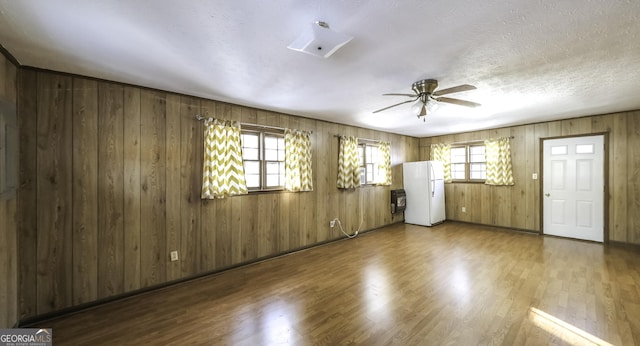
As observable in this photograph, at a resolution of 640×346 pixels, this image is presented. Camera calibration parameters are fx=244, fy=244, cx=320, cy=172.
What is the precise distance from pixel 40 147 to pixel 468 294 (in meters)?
4.56

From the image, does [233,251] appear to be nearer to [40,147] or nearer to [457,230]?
[40,147]

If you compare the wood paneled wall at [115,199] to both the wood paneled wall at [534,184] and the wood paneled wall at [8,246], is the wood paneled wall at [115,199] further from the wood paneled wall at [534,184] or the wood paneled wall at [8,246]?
the wood paneled wall at [534,184]

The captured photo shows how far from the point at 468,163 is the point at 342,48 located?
557cm

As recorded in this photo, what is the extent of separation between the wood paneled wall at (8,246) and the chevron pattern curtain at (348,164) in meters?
4.11

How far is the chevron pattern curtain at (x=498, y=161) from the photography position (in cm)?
542

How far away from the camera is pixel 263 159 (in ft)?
12.7

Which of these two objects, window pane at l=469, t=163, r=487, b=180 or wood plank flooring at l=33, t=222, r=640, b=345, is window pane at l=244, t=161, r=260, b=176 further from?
window pane at l=469, t=163, r=487, b=180

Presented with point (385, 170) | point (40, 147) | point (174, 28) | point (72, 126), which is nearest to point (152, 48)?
point (174, 28)

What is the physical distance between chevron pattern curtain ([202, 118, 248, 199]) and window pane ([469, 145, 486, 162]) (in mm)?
5570

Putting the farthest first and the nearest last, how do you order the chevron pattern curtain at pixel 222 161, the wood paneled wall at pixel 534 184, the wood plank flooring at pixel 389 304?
the wood paneled wall at pixel 534 184 → the chevron pattern curtain at pixel 222 161 → the wood plank flooring at pixel 389 304

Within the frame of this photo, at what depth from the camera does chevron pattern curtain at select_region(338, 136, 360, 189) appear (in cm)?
488

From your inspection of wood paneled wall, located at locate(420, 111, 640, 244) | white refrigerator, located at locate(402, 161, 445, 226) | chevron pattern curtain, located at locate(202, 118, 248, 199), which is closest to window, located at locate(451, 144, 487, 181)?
wood paneled wall, located at locate(420, 111, 640, 244)

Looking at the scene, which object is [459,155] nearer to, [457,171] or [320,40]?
[457,171]

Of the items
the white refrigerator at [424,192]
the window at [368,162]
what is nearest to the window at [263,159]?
the window at [368,162]
